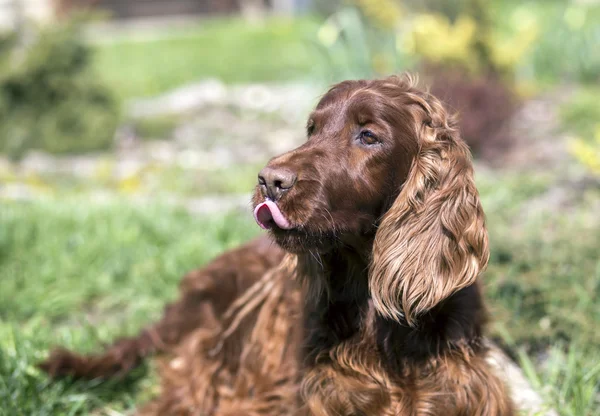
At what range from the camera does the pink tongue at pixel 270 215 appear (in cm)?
198

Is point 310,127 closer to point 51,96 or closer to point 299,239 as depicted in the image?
point 299,239

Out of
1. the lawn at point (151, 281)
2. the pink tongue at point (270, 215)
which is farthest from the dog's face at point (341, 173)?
the lawn at point (151, 281)

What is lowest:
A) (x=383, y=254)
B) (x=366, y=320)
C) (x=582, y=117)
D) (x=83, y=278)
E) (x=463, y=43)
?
(x=582, y=117)

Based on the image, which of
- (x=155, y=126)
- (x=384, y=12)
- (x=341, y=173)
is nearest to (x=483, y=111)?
(x=384, y=12)

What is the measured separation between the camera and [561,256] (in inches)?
141

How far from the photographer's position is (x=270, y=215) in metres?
2.00

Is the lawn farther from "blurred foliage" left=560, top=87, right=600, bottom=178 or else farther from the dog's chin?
"blurred foliage" left=560, top=87, right=600, bottom=178

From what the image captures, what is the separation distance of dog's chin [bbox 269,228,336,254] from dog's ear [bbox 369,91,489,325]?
0.65 feet

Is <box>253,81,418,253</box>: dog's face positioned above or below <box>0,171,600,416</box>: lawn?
above

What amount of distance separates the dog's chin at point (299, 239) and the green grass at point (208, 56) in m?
8.33

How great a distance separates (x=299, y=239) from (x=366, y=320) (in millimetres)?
407

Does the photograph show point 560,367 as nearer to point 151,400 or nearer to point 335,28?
point 151,400

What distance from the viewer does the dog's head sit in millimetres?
2004

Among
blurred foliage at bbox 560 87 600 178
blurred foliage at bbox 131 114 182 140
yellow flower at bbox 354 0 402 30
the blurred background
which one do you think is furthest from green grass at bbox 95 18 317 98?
blurred foliage at bbox 560 87 600 178
